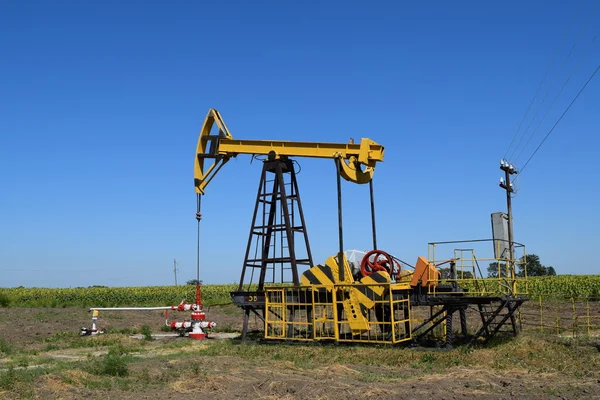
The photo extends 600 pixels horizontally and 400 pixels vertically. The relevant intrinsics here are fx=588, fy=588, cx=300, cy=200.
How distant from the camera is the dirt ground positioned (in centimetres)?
801

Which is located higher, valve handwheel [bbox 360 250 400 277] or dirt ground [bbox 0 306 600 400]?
valve handwheel [bbox 360 250 400 277]

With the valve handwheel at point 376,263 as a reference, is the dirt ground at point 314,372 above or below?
below

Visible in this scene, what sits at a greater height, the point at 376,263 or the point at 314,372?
the point at 376,263

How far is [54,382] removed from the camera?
28.0 feet

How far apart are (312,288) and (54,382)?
5830 mm

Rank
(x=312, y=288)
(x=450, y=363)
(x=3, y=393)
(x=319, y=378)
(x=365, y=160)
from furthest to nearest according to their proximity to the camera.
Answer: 1. (x=365, y=160)
2. (x=312, y=288)
3. (x=450, y=363)
4. (x=319, y=378)
5. (x=3, y=393)

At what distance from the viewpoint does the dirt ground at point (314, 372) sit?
8008 millimetres

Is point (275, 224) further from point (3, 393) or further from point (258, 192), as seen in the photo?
point (3, 393)

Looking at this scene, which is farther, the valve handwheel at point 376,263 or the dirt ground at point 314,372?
the valve handwheel at point 376,263

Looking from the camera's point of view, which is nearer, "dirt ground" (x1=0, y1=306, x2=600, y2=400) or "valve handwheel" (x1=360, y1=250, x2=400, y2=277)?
"dirt ground" (x1=0, y1=306, x2=600, y2=400)

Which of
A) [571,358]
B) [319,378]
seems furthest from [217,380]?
[571,358]

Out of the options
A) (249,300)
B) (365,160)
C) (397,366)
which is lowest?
(397,366)

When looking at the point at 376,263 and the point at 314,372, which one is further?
the point at 376,263

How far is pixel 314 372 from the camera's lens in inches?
376
